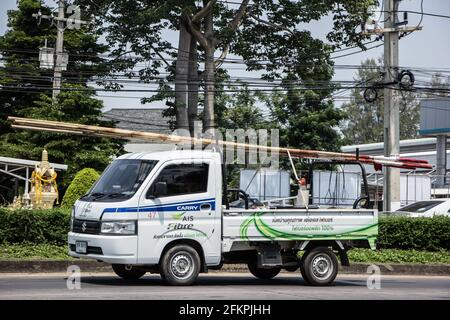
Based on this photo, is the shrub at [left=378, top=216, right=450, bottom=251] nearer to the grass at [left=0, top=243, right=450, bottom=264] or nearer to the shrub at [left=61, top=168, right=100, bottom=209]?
the grass at [left=0, top=243, right=450, bottom=264]

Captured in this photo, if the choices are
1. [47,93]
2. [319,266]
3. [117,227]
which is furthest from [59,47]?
[117,227]

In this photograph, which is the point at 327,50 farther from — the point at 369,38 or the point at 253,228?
the point at 253,228

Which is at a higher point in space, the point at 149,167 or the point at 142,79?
the point at 142,79

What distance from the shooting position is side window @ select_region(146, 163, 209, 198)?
14.4 metres

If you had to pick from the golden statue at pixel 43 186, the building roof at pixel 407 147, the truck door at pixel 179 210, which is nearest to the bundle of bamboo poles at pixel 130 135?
the truck door at pixel 179 210

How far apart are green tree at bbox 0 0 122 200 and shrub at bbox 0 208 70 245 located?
1237 centimetres

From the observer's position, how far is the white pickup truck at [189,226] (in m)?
13.9

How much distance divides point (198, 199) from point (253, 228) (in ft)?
3.87

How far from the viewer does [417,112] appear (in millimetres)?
84250

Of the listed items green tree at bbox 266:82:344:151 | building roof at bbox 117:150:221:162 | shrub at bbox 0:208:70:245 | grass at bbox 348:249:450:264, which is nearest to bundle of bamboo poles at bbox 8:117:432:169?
shrub at bbox 0:208:70:245

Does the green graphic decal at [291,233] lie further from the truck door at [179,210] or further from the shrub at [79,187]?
the shrub at [79,187]

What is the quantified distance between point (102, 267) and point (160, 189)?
4.72 metres
